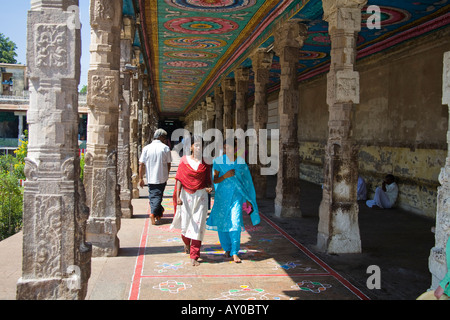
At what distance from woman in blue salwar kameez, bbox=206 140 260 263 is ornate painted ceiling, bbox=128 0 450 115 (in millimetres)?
3393

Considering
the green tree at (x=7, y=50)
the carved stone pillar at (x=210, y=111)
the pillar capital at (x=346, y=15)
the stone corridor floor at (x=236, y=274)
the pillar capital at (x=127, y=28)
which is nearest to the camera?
the stone corridor floor at (x=236, y=274)

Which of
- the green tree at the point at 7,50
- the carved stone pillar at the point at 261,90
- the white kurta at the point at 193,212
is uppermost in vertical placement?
the green tree at the point at 7,50

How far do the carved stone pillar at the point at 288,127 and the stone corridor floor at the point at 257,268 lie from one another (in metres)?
0.98

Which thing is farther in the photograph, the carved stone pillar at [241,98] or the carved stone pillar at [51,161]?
the carved stone pillar at [241,98]

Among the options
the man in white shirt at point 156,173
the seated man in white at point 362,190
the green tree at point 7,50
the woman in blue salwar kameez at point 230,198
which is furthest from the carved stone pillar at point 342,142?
the green tree at point 7,50

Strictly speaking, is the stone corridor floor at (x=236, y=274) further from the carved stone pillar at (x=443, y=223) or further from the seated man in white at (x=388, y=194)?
the seated man in white at (x=388, y=194)

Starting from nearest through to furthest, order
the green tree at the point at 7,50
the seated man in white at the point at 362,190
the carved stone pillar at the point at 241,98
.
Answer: the seated man in white at the point at 362,190, the carved stone pillar at the point at 241,98, the green tree at the point at 7,50

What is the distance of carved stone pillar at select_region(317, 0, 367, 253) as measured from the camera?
6.21 m

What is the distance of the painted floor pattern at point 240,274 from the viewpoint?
4543 mm

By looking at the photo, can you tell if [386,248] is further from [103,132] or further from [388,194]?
[103,132]

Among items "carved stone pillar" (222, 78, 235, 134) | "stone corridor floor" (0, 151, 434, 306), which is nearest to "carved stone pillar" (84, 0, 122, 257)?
"stone corridor floor" (0, 151, 434, 306)

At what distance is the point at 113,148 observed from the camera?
6.12m

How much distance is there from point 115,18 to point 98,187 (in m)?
2.46

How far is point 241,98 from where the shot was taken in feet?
44.8
